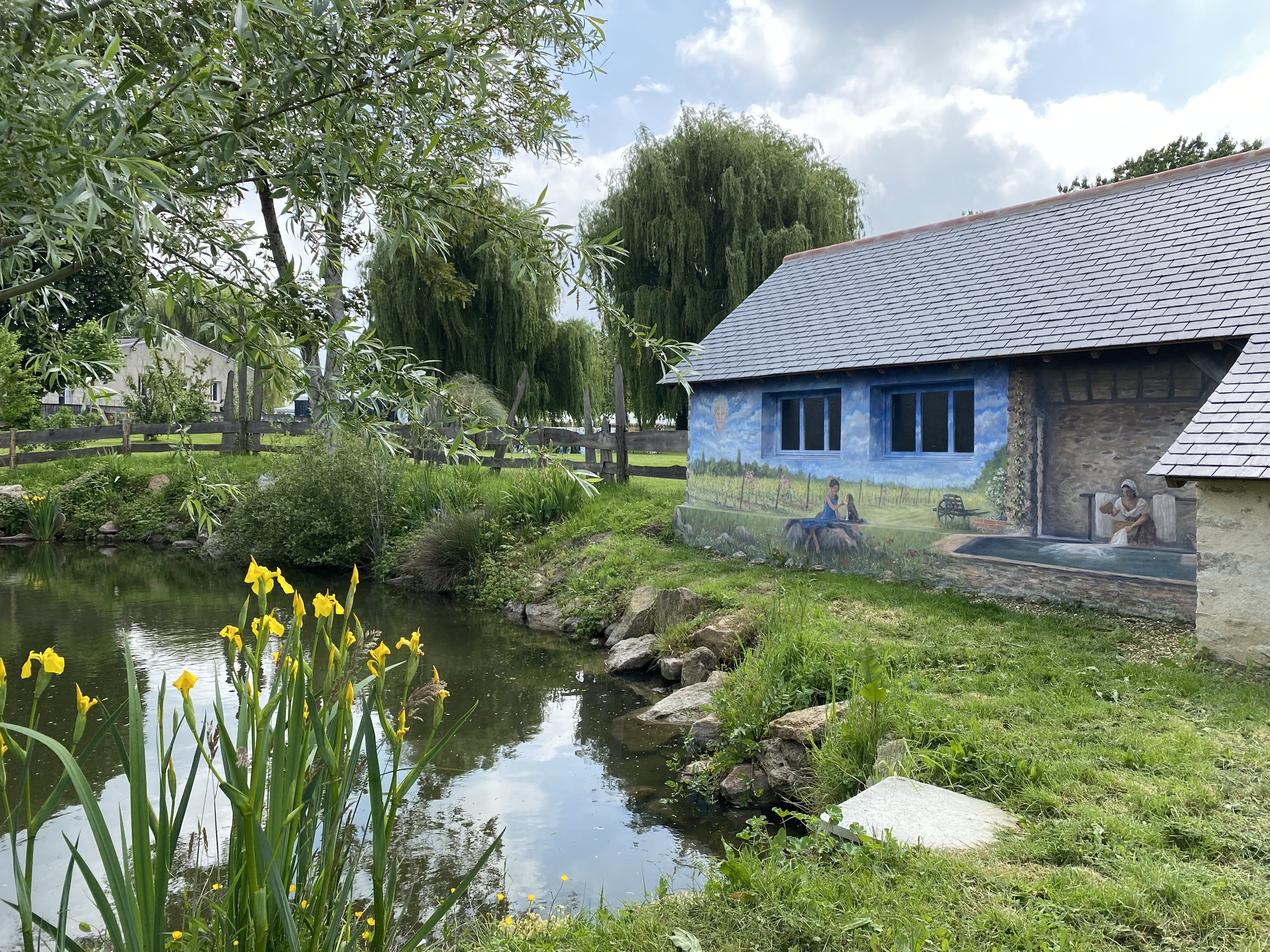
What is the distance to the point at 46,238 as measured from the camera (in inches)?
76.2

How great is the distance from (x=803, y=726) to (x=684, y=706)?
5.80 feet

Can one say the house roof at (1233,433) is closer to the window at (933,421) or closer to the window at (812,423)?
the window at (933,421)

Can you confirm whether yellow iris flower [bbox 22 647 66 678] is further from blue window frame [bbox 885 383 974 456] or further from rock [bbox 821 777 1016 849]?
blue window frame [bbox 885 383 974 456]

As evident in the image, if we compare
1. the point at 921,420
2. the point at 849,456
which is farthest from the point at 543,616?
the point at 921,420

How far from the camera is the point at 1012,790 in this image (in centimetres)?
436

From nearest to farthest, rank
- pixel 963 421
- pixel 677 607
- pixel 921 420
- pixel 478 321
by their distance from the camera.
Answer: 1. pixel 677 607
2. pixel 963 421
3. pixel 921 420
4. pixel 478 321

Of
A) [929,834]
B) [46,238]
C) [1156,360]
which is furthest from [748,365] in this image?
[46,238]

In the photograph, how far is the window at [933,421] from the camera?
9.50 m

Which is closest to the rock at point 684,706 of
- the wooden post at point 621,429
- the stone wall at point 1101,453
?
the stone wall at point 1101,453

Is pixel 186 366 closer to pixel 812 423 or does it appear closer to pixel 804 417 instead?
pixel 804 417

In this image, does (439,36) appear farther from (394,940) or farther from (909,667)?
(909,667)

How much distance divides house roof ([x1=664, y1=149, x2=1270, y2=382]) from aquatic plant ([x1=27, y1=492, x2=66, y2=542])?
14.2m

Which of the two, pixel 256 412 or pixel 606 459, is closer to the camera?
pixel 606 459

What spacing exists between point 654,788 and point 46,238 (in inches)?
202
